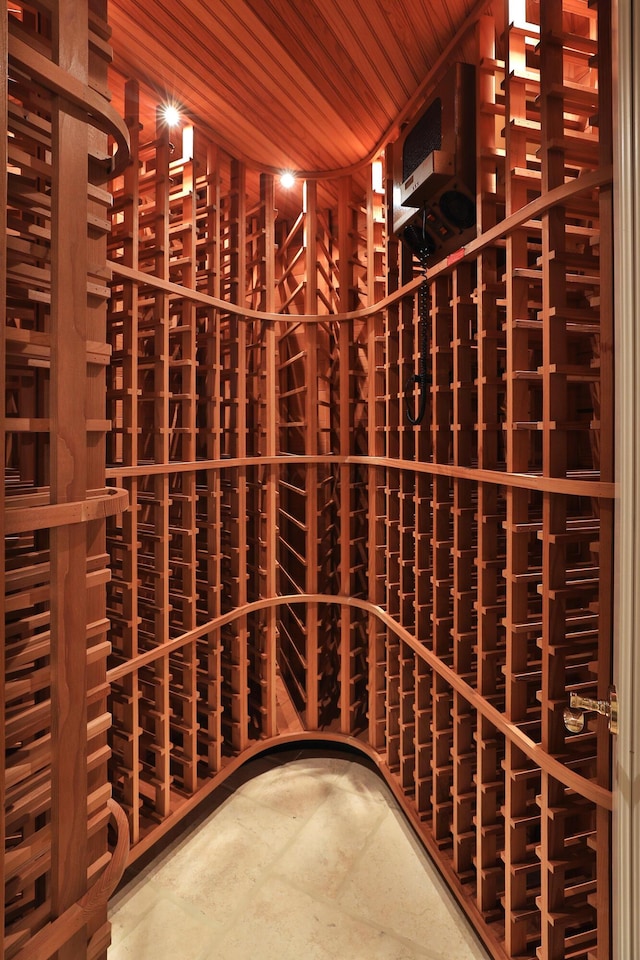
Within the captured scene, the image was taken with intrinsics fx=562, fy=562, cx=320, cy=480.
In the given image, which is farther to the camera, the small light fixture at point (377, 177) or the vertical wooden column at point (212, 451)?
the small light fixture at point (377, 177)

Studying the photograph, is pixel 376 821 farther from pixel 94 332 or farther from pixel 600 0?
pixel 600 0

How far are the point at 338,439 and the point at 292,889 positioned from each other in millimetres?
2148

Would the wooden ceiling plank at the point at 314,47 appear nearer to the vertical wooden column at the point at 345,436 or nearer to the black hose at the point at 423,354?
the vertical wooden column at the point at 345,436

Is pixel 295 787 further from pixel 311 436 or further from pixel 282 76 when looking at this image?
pixel 282 76

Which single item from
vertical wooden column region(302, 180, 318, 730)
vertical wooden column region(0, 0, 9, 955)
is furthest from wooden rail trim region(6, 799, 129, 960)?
vertical wooden column region(302, 180, 318, 730)

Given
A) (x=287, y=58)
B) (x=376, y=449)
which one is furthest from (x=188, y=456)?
(x=287, y=58)

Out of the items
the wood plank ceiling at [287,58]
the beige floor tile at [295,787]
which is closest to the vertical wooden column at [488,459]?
the wood plank ceiling at [287,58]

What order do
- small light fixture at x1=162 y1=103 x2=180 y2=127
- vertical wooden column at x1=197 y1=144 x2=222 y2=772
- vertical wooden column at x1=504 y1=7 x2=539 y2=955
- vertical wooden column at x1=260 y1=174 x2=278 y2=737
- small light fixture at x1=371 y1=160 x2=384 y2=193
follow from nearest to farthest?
vertical wooden column at x1=504 y1=7 x2=539 y2=955, small light fixture at x1=162 y1=103 x2=180 y2=127, vertical wooden column at x1=197 y1=144 x2=222 y2=772, small light fixture at x1=371 y1=160 x2=384 y2=193, vertical wooden column at x1=260 y1=174 x2=278 y2=737

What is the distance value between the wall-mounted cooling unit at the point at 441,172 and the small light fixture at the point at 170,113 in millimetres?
992

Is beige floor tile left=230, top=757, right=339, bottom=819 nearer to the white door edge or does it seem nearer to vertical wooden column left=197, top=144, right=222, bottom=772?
vertical wooden column left=197, top=144, right=222, bottom=772

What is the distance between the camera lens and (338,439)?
329 centimetres

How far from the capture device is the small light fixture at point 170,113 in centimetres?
238

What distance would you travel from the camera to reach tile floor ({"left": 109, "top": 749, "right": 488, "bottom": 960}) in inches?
77.5

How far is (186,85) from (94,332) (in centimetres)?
166
